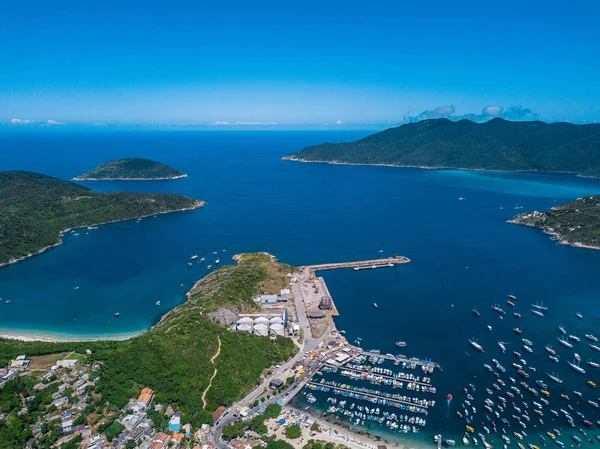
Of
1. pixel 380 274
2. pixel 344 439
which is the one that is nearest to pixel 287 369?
pixel 344 439

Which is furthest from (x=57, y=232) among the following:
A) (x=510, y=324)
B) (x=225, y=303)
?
(x=510, y=324)

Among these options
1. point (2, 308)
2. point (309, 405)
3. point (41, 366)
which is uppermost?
point (41, 366)

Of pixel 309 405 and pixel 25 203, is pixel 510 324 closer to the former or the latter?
pixel 309 405

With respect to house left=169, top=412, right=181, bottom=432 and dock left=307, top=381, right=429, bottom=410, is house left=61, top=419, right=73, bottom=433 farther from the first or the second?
dock left=307, top=381, right=429, bottom=410

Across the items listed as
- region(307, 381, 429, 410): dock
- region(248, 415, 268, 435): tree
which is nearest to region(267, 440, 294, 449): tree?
region(248, 415, 268, 435): tree

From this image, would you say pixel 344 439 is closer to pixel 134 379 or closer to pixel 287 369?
Result: pixel 287 369
